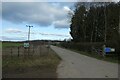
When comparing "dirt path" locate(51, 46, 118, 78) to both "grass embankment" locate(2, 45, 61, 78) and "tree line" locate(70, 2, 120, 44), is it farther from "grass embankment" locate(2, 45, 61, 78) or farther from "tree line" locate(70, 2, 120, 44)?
"tree line" locate(70, 2, 120, 44)

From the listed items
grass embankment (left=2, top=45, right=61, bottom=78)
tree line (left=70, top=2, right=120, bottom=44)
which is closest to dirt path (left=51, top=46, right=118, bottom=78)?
grass embankment (left=2, top=45, right=61, bottom=78)

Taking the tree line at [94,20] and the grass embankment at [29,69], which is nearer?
the grass embankment at [29,69]

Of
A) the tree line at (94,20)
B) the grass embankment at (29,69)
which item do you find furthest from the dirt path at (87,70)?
the tree line at (94,20)

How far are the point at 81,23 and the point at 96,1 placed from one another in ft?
54.9

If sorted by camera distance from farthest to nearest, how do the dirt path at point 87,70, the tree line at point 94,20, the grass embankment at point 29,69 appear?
1. the tree line at point 94,20
2. the dirt path at point 87,70
3. the grass embankment at point 29,69

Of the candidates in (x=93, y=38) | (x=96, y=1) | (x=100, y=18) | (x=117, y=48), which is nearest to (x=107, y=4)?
(x=96, y=1)

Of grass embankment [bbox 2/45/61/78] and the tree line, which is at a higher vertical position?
the tree line

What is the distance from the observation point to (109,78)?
14.9m

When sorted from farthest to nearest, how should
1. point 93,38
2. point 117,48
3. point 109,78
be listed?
point 93,38 → point 117,48 → point 109,78

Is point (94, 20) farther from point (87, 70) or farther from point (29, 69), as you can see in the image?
point (29, 69)

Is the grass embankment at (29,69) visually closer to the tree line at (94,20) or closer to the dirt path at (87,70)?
the dirt path at (87,70)

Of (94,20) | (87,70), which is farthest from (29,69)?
(94,20)

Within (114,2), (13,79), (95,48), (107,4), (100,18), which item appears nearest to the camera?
(13,79)

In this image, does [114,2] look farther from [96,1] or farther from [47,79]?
[47,79]
